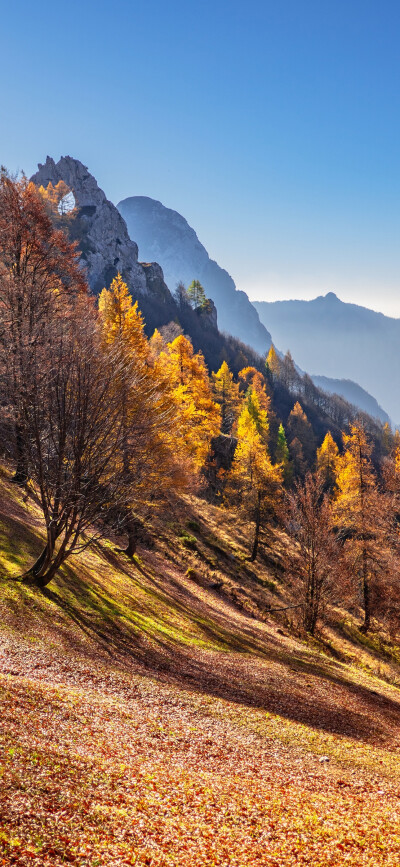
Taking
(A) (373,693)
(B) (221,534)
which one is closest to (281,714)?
(A) (373,693)

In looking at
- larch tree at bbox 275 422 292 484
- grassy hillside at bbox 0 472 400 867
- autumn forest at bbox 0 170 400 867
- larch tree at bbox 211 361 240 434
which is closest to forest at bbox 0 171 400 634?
autumn forest at bbox 0 170 400 867

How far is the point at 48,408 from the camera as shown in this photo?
41.7ft

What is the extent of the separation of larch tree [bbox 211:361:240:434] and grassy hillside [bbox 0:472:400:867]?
47189mm

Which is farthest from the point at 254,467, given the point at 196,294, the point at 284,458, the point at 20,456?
the point at 196,294

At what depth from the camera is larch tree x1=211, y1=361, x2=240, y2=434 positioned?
221 feet

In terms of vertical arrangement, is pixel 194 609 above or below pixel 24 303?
below

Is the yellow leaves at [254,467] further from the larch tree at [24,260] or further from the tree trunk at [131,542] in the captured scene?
the larch tree at [24,260]

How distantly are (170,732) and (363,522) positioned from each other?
2412 centimetres

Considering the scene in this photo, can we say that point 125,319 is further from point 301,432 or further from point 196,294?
point 196,294

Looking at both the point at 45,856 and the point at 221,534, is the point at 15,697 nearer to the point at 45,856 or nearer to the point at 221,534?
the point at 45,856

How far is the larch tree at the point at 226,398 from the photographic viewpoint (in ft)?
221

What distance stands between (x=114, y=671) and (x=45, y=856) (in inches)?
299

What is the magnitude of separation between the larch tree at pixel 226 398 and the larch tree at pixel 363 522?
117ft

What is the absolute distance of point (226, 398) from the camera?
68625 mm
